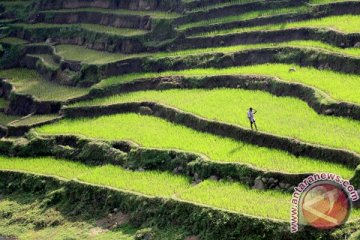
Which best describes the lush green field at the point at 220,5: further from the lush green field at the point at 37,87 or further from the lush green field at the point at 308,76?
the lush green field at the point at 37,87

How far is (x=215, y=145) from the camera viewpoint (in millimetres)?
22781

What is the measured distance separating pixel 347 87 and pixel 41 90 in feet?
53.6

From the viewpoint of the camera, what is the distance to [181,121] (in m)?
25.8

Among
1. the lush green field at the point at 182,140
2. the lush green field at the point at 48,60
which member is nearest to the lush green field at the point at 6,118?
the lush green field at the point at 48,60

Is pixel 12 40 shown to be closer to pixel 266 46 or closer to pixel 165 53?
pixel 165 53

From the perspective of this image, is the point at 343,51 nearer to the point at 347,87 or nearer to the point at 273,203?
the point at 347,87

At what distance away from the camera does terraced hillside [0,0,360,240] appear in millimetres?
19531

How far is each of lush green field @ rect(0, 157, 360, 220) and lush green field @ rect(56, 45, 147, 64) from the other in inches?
326

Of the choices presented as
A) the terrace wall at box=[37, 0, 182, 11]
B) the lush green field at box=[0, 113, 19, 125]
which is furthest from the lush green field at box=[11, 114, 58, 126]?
the terrace wall at box=[37, 0, 182, 11]

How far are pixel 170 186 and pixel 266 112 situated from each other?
4.39m

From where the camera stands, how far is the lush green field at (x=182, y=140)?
1958 centimetres

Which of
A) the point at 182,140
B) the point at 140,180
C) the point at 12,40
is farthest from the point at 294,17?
the point at 12,40

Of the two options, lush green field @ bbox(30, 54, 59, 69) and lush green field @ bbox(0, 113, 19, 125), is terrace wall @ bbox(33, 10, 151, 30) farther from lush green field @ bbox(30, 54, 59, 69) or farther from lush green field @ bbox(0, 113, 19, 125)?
lush green field @ bbox(0, 113, 19, 125)

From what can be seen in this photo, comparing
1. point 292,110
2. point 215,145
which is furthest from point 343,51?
point 215,145
